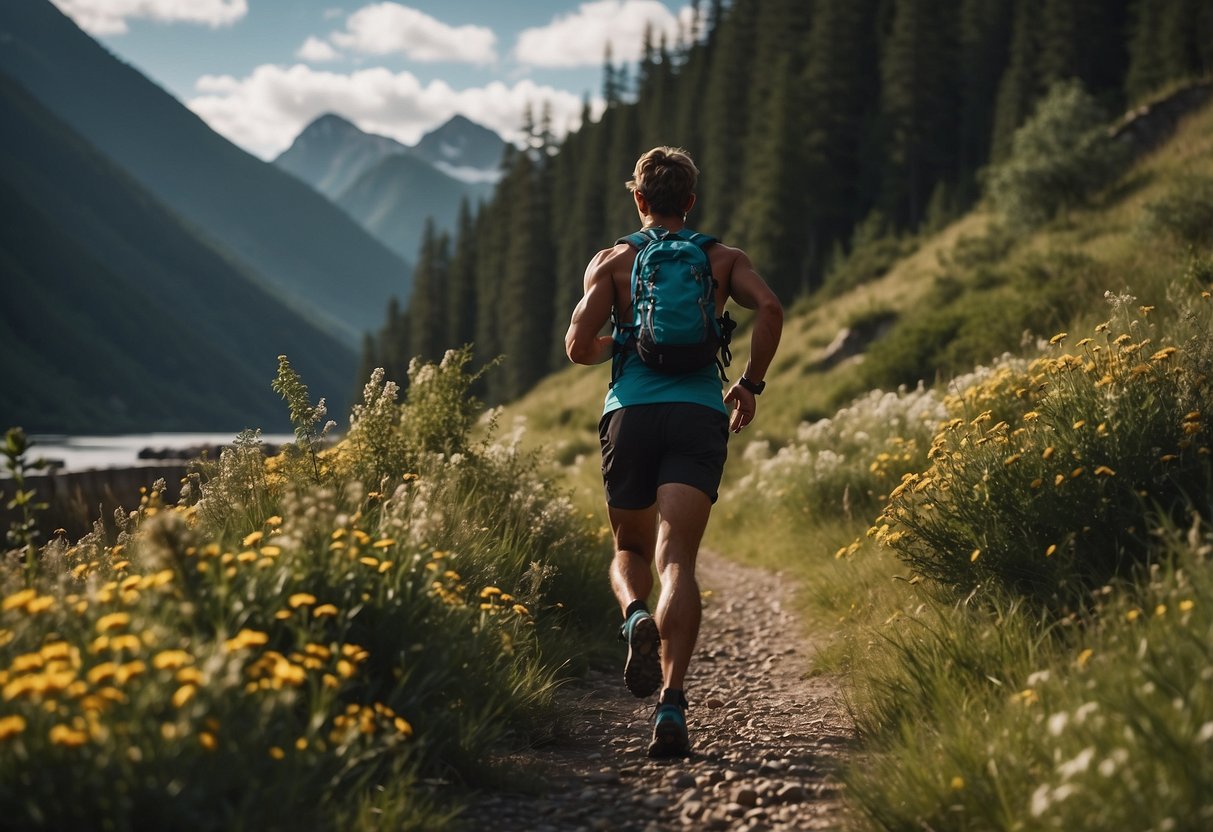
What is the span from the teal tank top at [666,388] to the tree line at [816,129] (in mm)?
36412

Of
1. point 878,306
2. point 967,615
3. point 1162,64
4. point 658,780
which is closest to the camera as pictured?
point 658,780

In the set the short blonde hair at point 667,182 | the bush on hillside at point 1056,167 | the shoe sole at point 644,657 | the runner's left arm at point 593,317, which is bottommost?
the shoe sole at point 644,657

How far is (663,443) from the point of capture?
4625 millimetres

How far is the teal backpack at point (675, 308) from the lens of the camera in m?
4.55

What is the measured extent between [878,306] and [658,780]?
64.2 ft

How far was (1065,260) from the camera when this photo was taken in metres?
13.7

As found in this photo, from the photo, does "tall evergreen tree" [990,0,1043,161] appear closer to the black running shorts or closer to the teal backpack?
the teal backpack

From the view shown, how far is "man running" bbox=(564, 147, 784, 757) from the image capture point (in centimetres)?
441

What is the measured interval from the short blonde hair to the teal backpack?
224mm

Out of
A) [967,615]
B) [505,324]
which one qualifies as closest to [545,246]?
[505,324]

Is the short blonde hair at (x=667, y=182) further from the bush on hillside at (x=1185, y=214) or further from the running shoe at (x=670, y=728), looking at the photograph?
the bush on hillside at (x=1185, y=214)

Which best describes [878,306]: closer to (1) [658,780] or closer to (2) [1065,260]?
(2) [1065,260]

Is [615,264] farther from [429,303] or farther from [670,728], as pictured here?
[429,303]

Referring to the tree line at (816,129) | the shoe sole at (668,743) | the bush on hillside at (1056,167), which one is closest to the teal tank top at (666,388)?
the shoe sole at (668,743)
